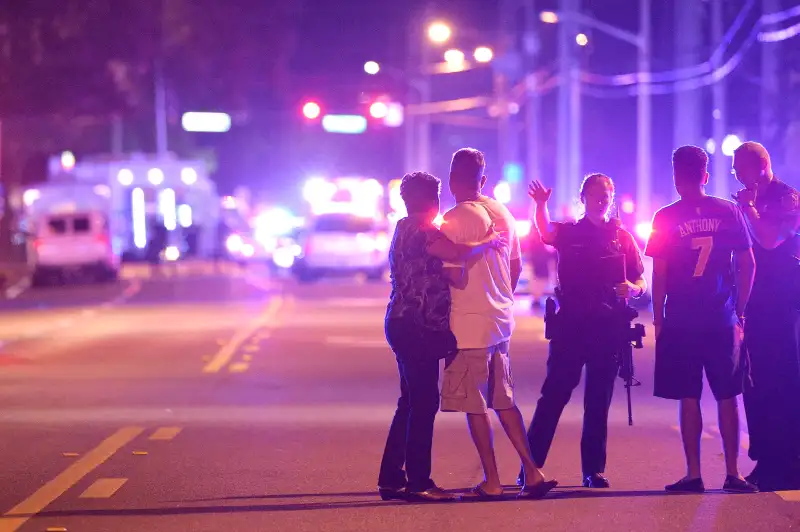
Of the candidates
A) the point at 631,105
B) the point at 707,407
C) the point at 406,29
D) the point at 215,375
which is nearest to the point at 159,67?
the point at 631,105

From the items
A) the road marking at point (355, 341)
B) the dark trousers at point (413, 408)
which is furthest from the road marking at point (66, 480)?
the road marking at point (355, 341)

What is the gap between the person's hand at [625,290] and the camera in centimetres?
830

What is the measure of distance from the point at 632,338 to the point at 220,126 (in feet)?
165

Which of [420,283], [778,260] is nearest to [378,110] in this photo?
[778,260]

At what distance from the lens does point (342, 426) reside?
11.5 metres

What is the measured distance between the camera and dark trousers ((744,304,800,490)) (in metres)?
8.44

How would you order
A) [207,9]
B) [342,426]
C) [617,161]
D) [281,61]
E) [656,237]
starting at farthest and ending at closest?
[617,161]
[281,61]
[207,9]
[342,426]
[656,237]

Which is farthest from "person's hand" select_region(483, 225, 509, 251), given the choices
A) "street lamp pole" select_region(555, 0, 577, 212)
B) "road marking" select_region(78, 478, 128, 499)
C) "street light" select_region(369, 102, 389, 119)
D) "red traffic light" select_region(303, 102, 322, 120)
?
"street light" select_region(369, 102, 389, 119)

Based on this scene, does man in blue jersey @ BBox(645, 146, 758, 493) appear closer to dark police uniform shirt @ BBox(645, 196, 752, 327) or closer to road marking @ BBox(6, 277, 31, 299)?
dark police uniform shirt @ BBox(645, 196, 752, 327)

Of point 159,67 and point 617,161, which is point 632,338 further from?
point 617,161

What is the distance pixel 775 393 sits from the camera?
8516 millimetres

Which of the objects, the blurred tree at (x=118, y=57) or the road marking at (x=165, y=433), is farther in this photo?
the blurred tree at (x=118, y=57)

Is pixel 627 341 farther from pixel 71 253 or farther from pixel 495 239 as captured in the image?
pixel 71 253

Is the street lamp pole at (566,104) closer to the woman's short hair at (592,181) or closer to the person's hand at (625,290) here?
the woman's short hair at (592,181)
